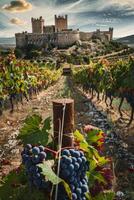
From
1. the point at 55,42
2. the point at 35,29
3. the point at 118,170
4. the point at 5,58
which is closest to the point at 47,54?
the point at 55,42

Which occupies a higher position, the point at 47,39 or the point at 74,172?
the point at 74,172

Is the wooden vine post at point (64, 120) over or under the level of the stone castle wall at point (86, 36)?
over

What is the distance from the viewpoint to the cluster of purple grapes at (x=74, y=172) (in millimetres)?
2627

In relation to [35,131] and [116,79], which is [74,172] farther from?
[116,79]

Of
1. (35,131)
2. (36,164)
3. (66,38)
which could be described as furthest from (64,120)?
(66,38)

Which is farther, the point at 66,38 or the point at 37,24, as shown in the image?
the point at 37,24

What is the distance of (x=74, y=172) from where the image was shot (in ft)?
8.75

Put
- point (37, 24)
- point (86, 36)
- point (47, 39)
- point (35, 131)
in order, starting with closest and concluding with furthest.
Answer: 1. point (35, 131)
2. point (47, 39)
3. point (86, 36)
4. point (37, 24)


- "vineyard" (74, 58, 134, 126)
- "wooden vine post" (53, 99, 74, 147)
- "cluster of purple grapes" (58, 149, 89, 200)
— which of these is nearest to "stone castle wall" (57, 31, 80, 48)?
"vineyard" (74, 58, 134, 126)

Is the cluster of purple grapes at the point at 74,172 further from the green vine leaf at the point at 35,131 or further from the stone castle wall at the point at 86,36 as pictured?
the stone castle wall at the point at 86,36

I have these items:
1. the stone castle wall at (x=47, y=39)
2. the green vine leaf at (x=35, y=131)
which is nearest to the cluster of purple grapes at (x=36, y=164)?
the green vine leaf at (x=35, y=131)

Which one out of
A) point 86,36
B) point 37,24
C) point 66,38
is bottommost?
point 86,36

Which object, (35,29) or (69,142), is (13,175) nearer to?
(69,142)

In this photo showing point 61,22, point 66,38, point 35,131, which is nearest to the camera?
point 35,131
